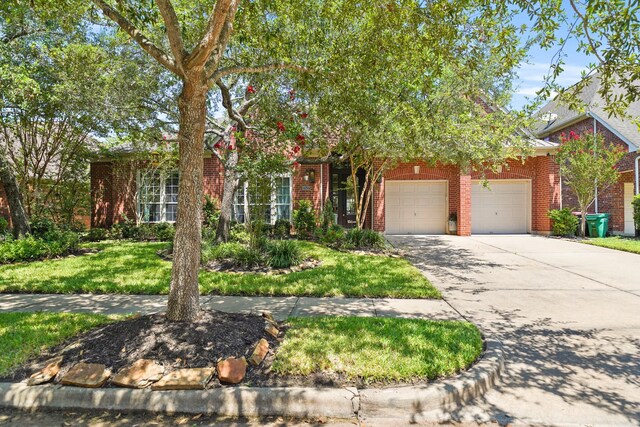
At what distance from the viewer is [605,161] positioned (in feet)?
43.3

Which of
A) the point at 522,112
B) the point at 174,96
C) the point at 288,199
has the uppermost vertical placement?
the point at 174,96

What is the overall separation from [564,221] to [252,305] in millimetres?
14133

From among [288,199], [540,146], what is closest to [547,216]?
[540,146]

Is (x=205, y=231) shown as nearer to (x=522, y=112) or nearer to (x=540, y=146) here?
(x=522, y=112)

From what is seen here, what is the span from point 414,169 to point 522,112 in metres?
7.09

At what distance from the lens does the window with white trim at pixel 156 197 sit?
49.0ft

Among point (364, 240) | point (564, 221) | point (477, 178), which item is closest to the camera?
point (364, 240)

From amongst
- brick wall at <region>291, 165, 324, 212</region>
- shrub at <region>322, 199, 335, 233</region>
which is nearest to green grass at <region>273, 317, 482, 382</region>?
shrub at <region>322, 199, 335, 233</region>

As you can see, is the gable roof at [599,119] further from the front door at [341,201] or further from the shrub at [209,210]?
the shrub at [209,210]

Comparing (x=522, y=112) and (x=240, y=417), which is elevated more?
(x=522, y=112)

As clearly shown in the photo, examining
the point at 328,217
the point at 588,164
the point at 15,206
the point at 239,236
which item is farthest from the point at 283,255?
the point at 588,164

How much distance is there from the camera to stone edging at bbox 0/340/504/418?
113 inches

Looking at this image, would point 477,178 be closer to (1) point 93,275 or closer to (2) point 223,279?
(2) point 223,279

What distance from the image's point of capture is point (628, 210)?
1590cm
